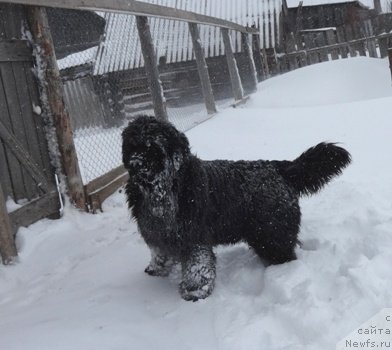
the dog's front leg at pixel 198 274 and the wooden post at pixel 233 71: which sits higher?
the wooden post at pixel 233 71

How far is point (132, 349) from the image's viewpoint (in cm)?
235

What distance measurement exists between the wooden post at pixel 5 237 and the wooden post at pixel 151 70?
315 centimetres

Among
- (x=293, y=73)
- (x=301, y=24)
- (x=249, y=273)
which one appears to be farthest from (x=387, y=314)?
(x=301, y=24)

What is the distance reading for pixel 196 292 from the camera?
2900 millimetres

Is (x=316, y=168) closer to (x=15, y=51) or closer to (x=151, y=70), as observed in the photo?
(x=15, y=51)

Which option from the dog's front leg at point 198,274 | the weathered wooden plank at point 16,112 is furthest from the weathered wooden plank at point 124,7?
the dog's front leg at point 198,274

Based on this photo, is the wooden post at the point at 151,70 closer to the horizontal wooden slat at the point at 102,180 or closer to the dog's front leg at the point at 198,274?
the horizontal wooden slat at the point at 102,180

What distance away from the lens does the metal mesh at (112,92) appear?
567 centimetres

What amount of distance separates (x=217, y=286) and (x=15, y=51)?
9.21ft

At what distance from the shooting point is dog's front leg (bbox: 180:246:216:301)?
291cm

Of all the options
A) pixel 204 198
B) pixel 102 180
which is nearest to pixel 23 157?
pixel 102 180

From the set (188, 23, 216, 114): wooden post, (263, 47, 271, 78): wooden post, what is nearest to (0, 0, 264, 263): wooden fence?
(188, 23, 216, 114): wooden post

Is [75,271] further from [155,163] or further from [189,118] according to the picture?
[189,118]

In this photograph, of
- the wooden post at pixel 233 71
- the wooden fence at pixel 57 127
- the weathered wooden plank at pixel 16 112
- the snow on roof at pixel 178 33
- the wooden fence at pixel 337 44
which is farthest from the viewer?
the wooden fence at pixel 337 44
